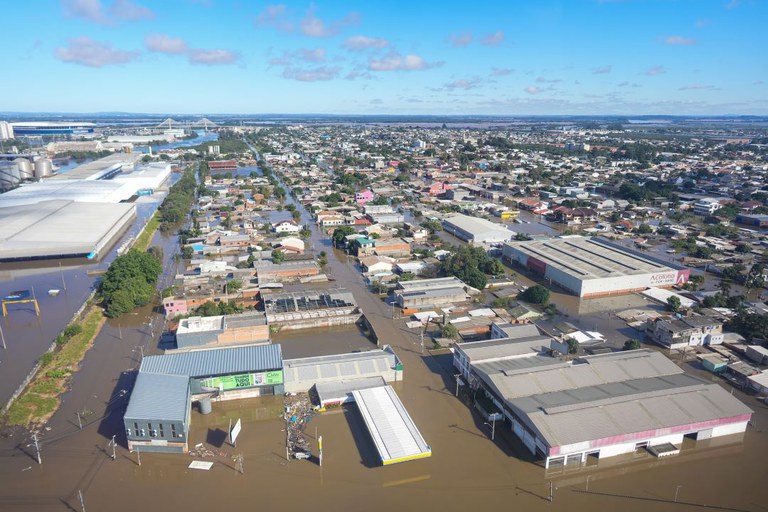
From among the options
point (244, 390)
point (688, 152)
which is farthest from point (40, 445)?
point (688, 152)

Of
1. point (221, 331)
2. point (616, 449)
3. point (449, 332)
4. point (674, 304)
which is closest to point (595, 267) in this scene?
point (674, 304)

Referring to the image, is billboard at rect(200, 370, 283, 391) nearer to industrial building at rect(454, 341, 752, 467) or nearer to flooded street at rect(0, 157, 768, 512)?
flooded street at rect(0, 157, 768, 512)

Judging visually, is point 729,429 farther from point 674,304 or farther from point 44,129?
point 44,129

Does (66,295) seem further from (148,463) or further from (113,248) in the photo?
(148,463)

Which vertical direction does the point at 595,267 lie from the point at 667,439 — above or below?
above

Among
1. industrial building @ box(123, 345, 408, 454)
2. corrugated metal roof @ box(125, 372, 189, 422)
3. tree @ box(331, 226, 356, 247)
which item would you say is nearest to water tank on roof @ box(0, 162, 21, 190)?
tree @ box(331, 226, 356, 247)
